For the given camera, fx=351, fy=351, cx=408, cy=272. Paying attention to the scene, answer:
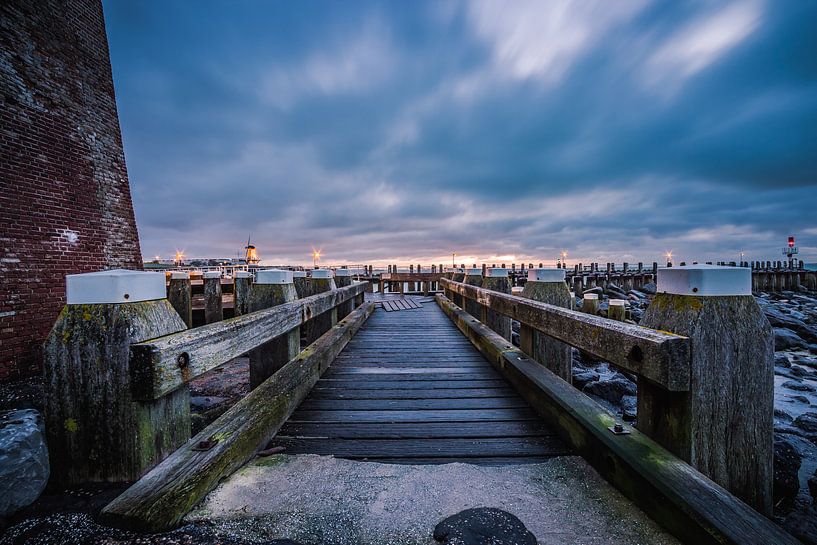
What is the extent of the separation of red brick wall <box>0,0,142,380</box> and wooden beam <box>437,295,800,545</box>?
8.68 meters

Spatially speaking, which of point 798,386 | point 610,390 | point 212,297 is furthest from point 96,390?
point 798,386

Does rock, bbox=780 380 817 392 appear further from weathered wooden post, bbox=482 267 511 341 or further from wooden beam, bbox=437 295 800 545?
wooden beam, bbox=437 295 800 545

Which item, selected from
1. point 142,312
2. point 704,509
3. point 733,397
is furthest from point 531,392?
point 142,312

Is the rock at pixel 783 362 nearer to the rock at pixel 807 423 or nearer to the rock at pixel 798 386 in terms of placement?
the rock at pixel 798 386

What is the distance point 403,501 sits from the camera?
5.27 feet

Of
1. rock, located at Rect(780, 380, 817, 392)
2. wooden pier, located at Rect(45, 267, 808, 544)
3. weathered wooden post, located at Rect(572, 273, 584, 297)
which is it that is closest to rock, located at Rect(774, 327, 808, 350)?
rock, located at Rect(780, 380, 817, 392)

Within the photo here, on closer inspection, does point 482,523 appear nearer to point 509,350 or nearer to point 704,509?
point 704,509

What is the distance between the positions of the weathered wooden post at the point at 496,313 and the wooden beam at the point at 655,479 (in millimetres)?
2608

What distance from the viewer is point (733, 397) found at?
1.48 metres

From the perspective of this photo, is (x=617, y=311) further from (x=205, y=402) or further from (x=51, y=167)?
(x=51, y=167)

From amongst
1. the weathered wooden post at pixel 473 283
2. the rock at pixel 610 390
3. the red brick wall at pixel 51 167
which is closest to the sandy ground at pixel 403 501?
the weathered wooden post at pixel 473 283

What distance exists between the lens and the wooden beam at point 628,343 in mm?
1430

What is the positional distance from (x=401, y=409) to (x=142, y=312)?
2.00 meters

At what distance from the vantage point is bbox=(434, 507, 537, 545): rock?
132cm
